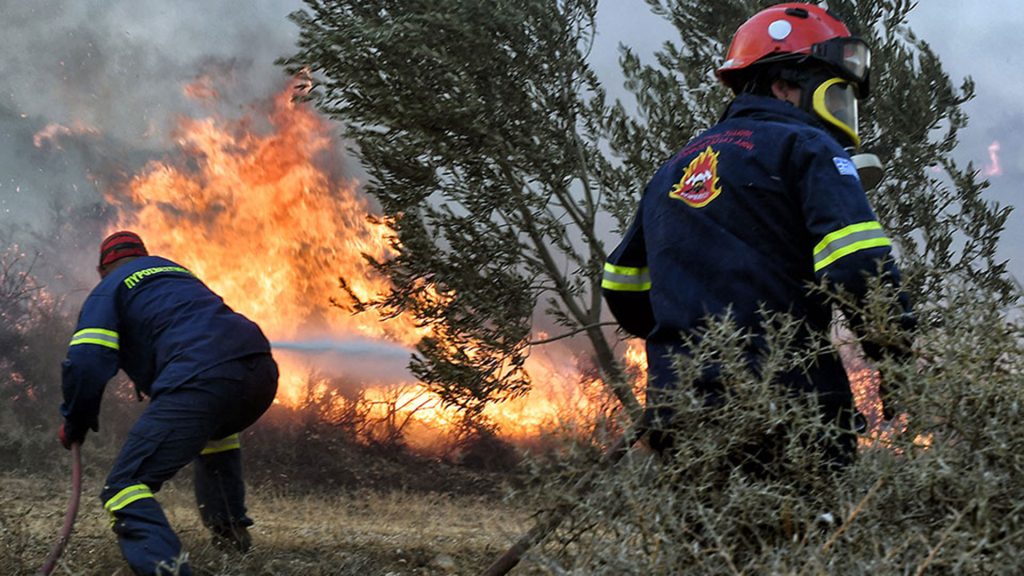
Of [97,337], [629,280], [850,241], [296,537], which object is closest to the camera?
[850,241]

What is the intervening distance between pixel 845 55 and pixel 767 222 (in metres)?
0.67

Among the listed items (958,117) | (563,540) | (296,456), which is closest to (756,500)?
(563,540)

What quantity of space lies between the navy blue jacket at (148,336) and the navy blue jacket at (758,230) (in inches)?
85.1

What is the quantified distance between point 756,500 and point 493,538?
515 centimetres

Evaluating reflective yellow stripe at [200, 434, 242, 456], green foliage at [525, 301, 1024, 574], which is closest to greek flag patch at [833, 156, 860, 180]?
green foliage at [525, 301, 1024, 574]

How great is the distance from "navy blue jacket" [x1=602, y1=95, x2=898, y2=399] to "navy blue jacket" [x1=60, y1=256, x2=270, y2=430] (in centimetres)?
216

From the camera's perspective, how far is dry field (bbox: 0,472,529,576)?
15.4 feet

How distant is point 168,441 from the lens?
4.05 meters

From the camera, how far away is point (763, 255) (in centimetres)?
269

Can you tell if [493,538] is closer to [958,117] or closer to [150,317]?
[150,317]

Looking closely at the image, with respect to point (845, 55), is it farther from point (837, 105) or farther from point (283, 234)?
point (283, 234)

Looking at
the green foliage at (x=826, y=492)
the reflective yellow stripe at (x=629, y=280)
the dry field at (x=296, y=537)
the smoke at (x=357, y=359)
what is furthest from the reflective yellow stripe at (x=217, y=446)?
the smoke at (x=357, y=359)

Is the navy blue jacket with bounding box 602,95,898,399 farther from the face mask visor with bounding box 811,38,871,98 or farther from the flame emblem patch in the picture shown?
the face mask visor with bounding box 811,38,871,98

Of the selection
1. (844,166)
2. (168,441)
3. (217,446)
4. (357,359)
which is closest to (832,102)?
(844,166)
